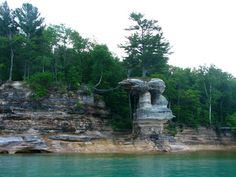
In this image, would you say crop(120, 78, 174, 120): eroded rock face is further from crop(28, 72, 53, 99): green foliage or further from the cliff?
crop(28, 72, 53, 99): green foliage

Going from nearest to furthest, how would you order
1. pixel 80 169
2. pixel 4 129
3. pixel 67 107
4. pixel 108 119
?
pixel 80 169, pixel 4 129, pixel 67 107, pixel 108 119

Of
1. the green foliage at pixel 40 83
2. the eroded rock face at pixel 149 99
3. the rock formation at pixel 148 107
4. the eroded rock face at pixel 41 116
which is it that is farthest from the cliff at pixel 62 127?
the eroded rock face at pixel 149 99

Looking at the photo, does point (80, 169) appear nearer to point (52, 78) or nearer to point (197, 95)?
point (52, 78)

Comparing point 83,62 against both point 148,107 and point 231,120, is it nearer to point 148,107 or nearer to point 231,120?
point 148,107

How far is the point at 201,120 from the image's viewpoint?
226 feet

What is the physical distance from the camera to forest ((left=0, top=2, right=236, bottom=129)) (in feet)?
193

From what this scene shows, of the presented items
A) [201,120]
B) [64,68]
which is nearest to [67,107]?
[64,68]

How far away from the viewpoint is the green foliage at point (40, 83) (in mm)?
55562

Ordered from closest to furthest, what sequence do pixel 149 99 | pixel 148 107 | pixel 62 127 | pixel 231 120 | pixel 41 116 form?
pixel 41 116, pixel 62 127, pixel 148 107, pixel 149 99, pixel 231 120

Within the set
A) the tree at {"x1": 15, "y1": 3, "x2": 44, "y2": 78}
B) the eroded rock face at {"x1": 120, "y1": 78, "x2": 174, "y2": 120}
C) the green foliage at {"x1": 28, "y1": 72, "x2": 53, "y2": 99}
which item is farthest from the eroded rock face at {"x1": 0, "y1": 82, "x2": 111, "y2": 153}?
the tree at {"x1": 15, "y1": 3, "x2": 44, "y2": 78}

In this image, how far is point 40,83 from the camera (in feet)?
186

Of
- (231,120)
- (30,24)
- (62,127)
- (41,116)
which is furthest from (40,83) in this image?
(231,120)

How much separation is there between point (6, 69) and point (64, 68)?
8095 millimetres

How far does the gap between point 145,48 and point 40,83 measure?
1714cm
